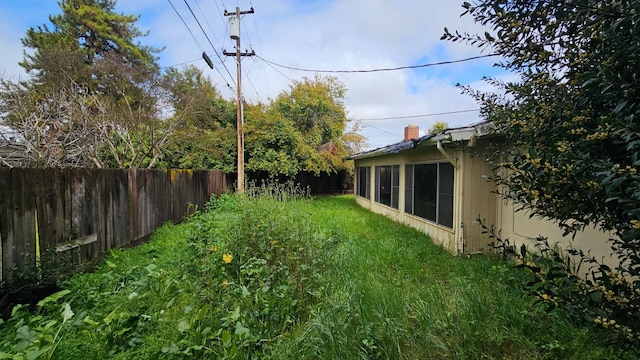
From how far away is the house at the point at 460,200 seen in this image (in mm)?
3949

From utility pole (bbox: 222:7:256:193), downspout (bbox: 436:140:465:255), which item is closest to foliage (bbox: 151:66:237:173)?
utility pole (bbox: 222:7:256:193)

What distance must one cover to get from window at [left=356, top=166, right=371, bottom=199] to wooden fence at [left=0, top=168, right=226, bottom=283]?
7.54 metres

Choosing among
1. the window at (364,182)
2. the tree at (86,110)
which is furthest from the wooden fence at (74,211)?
the window at (364,182)

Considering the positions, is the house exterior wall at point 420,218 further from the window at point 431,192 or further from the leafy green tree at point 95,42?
the leafy green tree at point 95,42

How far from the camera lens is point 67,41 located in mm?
14570

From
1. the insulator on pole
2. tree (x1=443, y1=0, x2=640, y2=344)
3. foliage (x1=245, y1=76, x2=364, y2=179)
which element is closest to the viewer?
tree (x1=443, y1=0, x2=640, y2=344)

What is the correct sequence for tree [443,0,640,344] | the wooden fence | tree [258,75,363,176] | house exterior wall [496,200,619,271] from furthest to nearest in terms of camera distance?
tree [258,75,363,176]
house exterior wall [496,200,619,271]
the wooden fence
tree [443,0,640,344]

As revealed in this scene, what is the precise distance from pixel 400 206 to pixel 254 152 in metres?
7.90

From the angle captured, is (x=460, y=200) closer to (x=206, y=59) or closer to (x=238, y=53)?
(x=206, y=59)

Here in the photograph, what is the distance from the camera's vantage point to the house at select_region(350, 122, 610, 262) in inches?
155

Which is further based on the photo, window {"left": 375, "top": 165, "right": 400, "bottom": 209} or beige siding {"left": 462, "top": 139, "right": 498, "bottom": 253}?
window {"left": 375, "top": 165, "right": 400, "bottom": 209}

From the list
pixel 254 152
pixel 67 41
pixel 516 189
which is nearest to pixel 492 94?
pixel 516 189

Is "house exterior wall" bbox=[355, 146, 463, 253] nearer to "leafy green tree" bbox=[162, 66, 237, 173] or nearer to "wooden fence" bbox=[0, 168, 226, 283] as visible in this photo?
"wooden fence" bbox=[0, 168, 226, 283]

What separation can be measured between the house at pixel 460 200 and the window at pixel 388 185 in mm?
448
